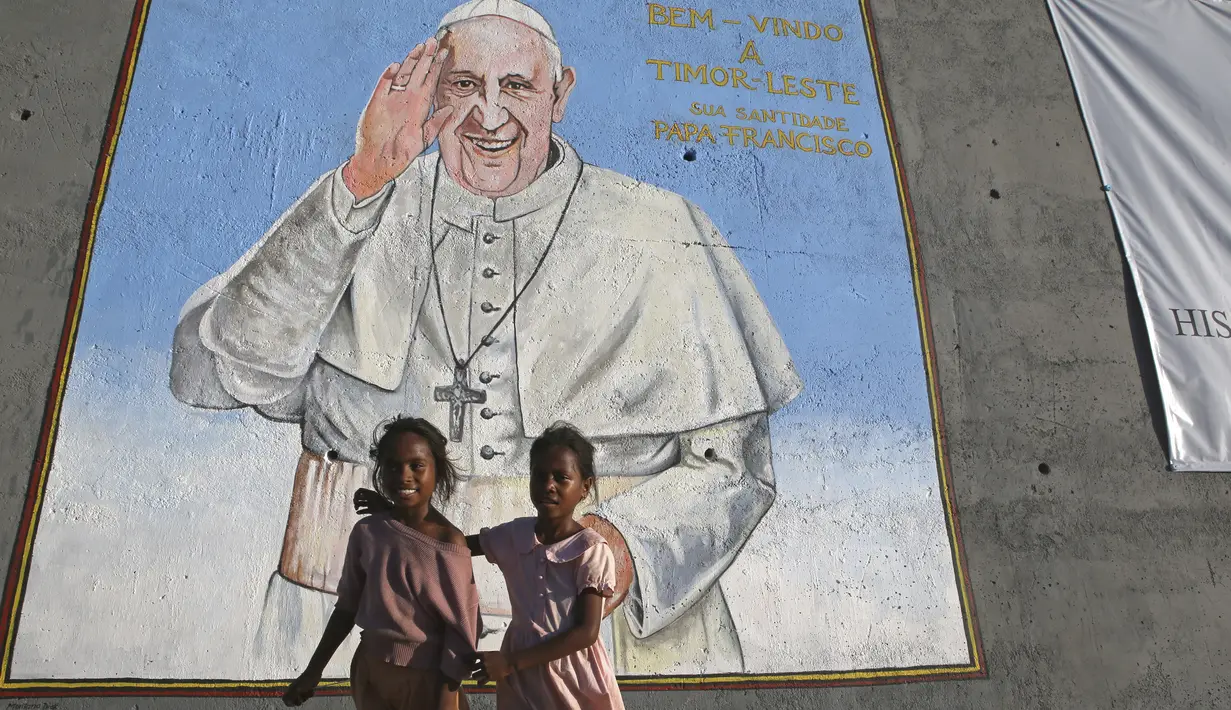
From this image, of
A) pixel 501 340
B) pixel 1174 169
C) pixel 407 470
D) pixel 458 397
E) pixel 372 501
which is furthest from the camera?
pixel 1174 169

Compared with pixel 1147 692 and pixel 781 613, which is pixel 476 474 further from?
pixel 1147 692

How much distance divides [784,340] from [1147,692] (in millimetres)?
1940

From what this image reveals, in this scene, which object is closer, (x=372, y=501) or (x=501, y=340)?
(x=372, y=501)

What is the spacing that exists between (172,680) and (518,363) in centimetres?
156

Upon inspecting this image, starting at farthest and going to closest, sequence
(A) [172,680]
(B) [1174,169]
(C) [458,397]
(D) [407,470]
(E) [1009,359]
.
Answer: (B) [1174,169] < (E) [1009,359] < (C) [458,397] < (A) [172,680] < (D) [407,470]

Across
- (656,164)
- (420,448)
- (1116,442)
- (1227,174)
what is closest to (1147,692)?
(1116,442)

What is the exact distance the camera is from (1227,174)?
15.8 ft

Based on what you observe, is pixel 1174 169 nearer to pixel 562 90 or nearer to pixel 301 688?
pixel 562 90

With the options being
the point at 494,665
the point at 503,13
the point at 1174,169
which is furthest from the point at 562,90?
the point at 1174,169

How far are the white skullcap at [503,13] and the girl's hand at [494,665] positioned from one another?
A: 293cm

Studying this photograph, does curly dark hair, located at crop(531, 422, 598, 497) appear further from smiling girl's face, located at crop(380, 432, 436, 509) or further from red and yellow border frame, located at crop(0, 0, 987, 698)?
red and yellow border frame, located at crop(0, 0, 987, 698)

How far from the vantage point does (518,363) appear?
376cm

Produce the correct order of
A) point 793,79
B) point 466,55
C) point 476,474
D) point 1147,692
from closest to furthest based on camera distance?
1. point 476,474
2. point 1147,692
3. point 466,55
4. point 793,79

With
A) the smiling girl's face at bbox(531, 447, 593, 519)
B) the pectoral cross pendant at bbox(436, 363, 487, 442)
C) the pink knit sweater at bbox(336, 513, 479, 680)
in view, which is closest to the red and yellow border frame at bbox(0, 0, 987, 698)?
the pectoral cross pendant at bbox(436, 363, 487, 442)
